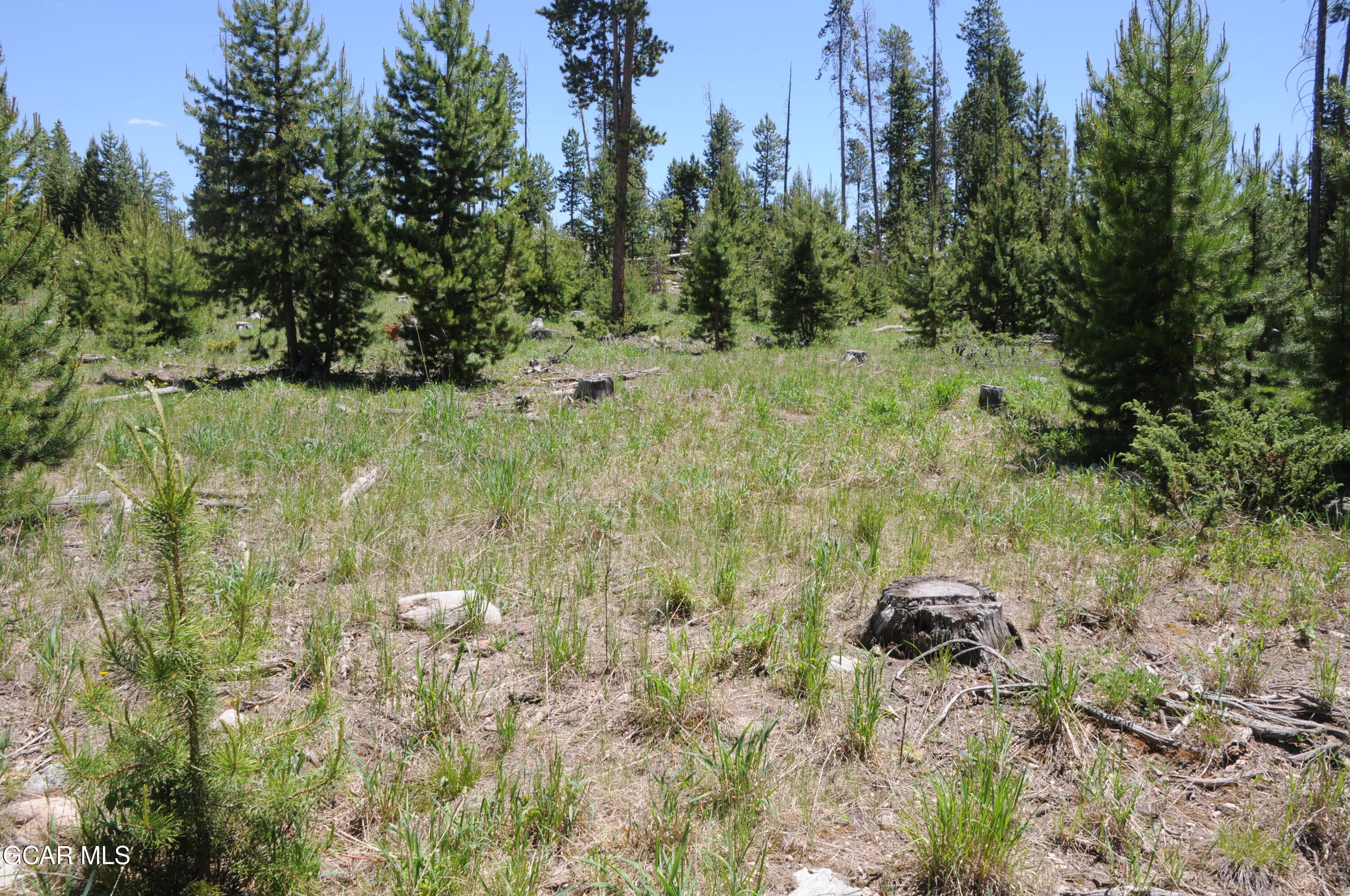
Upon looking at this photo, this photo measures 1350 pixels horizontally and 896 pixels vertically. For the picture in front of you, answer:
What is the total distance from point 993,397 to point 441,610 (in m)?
7.59

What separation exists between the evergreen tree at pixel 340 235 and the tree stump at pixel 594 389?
481 centimetres

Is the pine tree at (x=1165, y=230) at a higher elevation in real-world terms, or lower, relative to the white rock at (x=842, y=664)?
higher

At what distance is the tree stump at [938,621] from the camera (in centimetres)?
372

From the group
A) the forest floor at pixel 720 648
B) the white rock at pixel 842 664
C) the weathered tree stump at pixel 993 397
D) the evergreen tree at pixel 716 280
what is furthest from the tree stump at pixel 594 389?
the evergreen tree at pixel 716 280

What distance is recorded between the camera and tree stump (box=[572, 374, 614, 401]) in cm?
946

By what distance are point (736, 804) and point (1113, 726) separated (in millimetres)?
1702

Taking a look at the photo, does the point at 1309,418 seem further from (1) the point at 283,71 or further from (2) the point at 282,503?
(1) the point at 283,71

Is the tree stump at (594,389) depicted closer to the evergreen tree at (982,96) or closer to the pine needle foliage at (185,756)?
the pine needle foliage at (185,756)

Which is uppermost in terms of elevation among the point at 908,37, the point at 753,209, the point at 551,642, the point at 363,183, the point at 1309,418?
the point at 908,37

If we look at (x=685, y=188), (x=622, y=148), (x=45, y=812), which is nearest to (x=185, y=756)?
(x=45, y=812)

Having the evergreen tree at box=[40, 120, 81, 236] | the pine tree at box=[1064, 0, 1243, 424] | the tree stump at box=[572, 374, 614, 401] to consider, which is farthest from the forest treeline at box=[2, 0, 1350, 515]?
the evergreen tree at box=[40, 120, 81, 236]

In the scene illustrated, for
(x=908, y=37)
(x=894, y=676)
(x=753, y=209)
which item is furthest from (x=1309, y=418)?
(x=908, y=37)

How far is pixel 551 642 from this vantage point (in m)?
3.71

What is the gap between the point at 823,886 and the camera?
7.68ft
